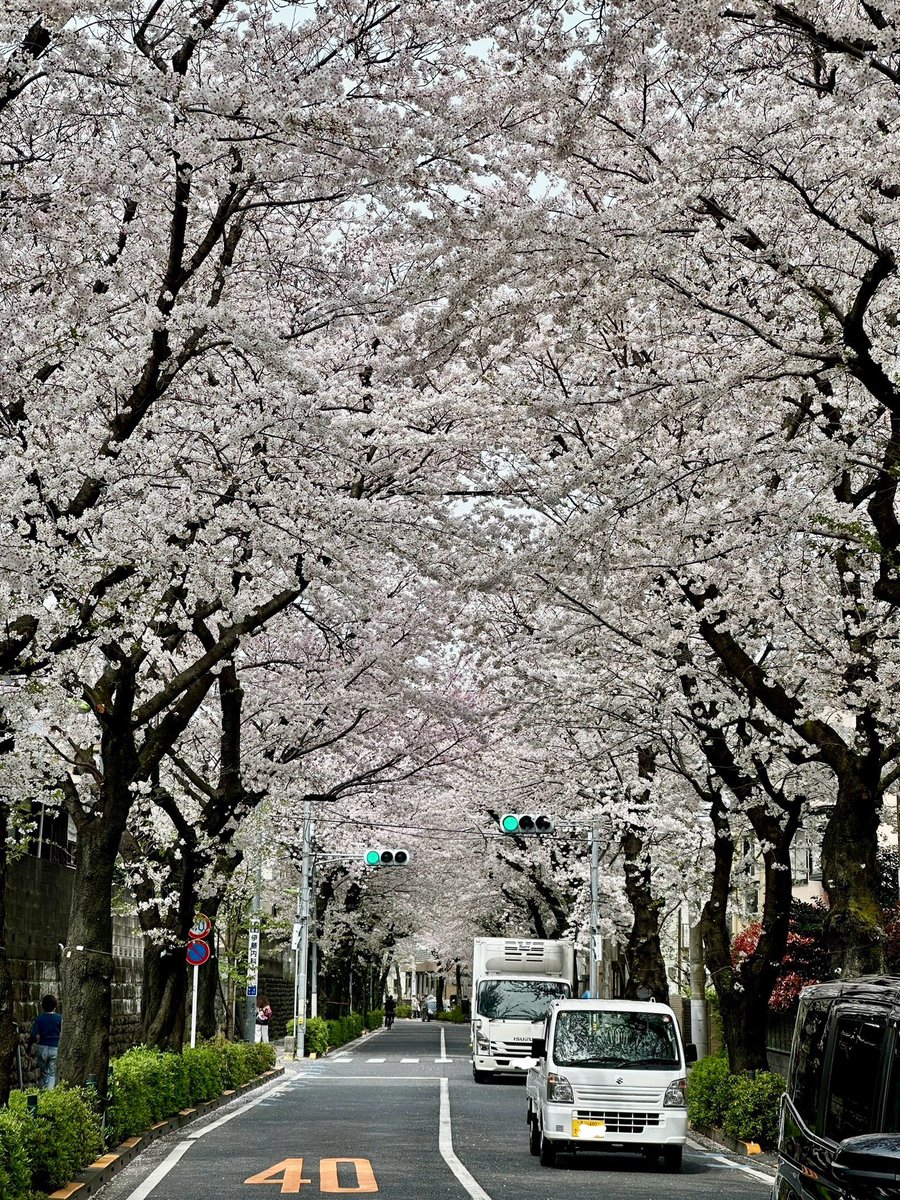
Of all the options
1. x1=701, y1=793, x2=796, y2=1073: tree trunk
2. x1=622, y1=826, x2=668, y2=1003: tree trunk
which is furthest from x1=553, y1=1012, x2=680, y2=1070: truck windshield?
x1=622, y1=826, x2=668, y2=1003: tree trunk

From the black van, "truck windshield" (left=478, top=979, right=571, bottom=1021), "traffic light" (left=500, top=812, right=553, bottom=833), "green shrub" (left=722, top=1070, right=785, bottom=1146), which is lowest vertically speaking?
"green shrub" (left=722, top=1070, right=785, bottom=1146)

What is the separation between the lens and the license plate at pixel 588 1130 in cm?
1519

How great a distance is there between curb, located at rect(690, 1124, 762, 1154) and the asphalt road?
0.21 metres

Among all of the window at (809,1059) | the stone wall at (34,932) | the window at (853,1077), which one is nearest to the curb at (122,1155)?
the stone wall at (34,932)

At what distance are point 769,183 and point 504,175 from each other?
5.99 feet

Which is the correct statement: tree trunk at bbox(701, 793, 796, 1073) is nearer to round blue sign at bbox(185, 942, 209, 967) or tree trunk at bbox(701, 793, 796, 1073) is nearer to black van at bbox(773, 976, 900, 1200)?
round blue sign at bbox(185, 942, 209, 967)

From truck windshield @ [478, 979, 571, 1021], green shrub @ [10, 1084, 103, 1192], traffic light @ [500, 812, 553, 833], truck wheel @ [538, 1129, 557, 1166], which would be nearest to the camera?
green shrub @ [10, 1084, 103, 1192]

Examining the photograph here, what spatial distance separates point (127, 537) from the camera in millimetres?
12773

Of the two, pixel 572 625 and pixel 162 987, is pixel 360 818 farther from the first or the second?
pixel 572 625

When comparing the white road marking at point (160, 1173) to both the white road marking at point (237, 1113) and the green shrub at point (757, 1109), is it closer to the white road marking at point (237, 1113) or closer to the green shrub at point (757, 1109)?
the white road marking at point (237, 1113)

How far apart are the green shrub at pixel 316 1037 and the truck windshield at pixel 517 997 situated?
983 centimetres

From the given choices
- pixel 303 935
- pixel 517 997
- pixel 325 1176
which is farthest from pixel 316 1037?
pixel 325 1176

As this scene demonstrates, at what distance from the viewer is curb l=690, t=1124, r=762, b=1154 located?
54.9 ft

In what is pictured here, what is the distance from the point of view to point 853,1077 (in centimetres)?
629
